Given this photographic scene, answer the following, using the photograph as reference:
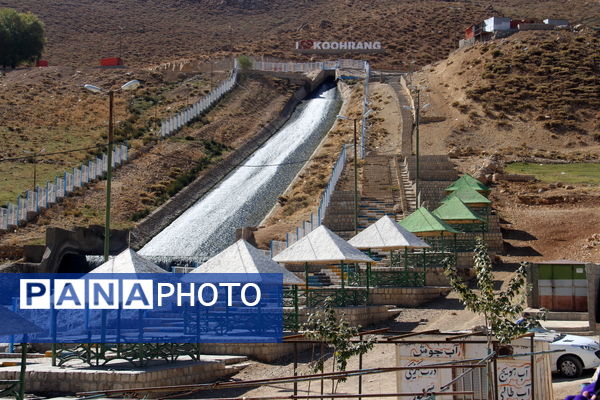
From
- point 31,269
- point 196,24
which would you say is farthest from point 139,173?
point 196,24

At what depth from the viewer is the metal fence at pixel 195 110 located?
69562mm

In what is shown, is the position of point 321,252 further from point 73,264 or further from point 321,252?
point 73,264

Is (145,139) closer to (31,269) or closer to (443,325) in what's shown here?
(31,269)

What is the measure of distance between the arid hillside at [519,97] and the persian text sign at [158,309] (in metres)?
36.1

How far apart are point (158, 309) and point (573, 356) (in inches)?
389

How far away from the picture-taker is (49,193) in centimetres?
4928

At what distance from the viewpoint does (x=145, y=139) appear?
66250 mm

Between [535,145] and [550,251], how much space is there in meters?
29.0

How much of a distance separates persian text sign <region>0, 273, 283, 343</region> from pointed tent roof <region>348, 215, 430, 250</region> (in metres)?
4.36

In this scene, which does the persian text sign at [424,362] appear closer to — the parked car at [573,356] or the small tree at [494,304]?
the small tree at [494,304]

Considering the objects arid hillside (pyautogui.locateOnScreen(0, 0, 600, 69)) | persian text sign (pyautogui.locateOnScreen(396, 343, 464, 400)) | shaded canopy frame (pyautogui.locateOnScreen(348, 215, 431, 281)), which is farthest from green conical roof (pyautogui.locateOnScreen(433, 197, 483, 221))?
arid hillside (pyautogui.locateOnScreen(0, 0, 600, 69))

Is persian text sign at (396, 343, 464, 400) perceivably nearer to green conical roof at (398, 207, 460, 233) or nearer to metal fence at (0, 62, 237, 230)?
green conical roof at (398, 207, 460, 233)

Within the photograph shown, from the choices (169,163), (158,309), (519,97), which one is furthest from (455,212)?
(519,97)

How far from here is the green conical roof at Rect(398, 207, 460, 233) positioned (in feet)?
110
